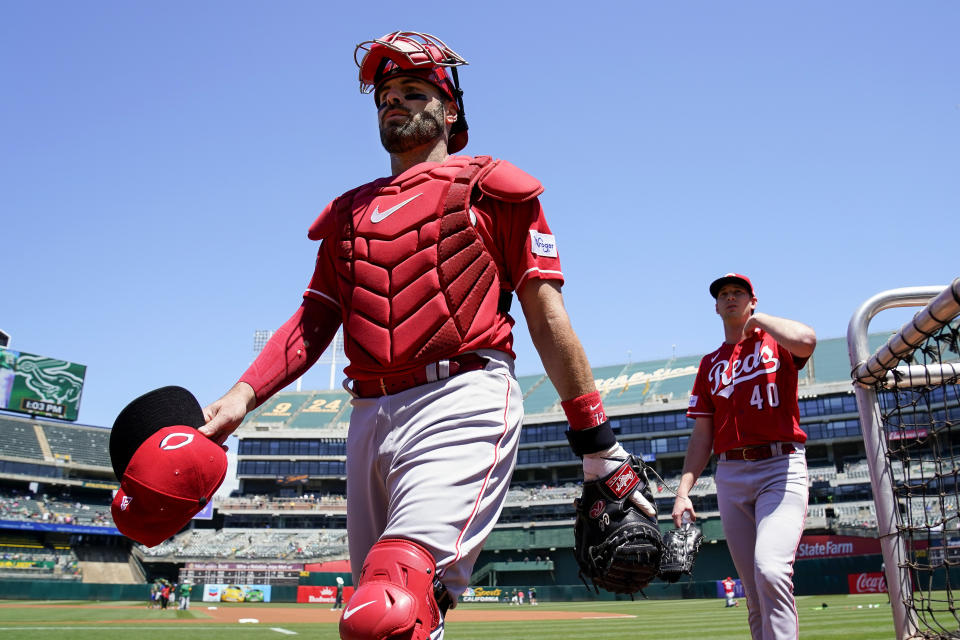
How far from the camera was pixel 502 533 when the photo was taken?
52250mm

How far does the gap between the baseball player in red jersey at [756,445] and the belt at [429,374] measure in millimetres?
2662

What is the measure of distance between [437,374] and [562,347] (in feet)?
1.36

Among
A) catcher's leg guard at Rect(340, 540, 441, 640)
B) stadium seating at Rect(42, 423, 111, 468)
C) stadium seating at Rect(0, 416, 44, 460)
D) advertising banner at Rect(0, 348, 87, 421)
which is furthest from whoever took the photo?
stadium seating at Rect(42, 423, 111, 468)

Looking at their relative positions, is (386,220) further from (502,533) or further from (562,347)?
(502,533)

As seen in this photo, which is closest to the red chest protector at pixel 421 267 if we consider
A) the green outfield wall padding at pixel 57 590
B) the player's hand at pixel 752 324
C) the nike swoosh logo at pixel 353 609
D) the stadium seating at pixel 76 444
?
the nike swoosh logo at pixel 353 609

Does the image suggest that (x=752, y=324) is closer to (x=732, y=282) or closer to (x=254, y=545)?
(x=732, y=282)

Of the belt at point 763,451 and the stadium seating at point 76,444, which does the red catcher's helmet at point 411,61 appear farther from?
the stadium seating at point 76,444

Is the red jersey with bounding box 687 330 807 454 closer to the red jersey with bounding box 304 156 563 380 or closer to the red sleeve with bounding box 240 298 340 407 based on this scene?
the red jersey with bounding box 304 156 563 380

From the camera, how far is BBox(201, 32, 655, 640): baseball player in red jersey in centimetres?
209

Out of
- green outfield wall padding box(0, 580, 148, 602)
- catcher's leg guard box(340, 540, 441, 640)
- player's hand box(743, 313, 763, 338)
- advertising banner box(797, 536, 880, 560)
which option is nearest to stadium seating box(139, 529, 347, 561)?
green outfield wall padding box(0, 580, 148, 602)

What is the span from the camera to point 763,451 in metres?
4.80

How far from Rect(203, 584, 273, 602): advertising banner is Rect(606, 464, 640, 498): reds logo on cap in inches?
1708

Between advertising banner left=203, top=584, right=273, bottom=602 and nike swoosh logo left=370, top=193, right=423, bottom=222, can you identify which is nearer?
nike swoosh logo left=370, top=193, right=423, bottom=222

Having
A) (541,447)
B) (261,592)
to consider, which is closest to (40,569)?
(261,592)
